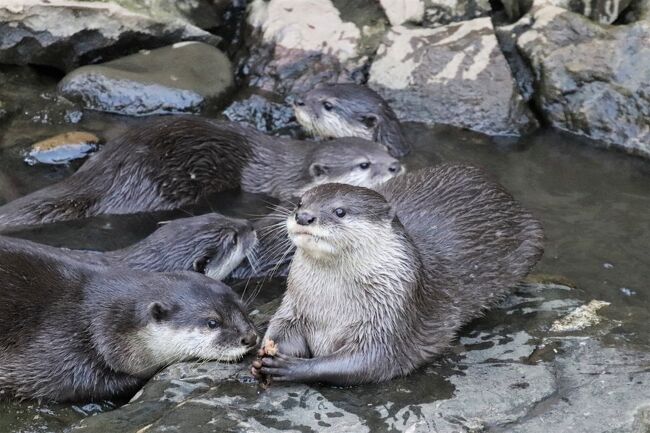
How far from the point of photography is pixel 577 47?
18.4 feet

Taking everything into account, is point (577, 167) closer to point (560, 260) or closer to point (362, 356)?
point (560, 260)

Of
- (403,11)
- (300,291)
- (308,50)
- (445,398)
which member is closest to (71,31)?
(308,50)

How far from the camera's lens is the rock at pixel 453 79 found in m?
5.59

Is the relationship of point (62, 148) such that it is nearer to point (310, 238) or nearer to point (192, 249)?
point (192, 249)

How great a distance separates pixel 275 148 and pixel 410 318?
2310mm

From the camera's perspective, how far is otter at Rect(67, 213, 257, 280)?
386 centimetres

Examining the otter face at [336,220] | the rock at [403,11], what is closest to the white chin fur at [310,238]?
the otter face at [336,220]

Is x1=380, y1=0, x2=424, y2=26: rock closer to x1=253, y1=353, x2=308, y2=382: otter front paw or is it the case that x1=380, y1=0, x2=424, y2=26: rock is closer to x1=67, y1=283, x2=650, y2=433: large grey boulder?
x1=67, y1=283, x2=650, y2=433: large grey boulder

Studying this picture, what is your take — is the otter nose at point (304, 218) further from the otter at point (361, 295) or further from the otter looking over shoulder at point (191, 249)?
the otter looking over shoulder at point (191, 249)

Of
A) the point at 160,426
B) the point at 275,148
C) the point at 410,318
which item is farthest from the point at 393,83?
the point at 160,426

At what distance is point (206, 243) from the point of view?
13.0 feet

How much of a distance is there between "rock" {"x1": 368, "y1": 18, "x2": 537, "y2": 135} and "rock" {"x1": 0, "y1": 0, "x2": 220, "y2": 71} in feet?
4.62

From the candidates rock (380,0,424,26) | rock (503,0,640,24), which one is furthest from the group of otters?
rock (503,0,640,24)

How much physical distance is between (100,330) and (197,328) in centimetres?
33
